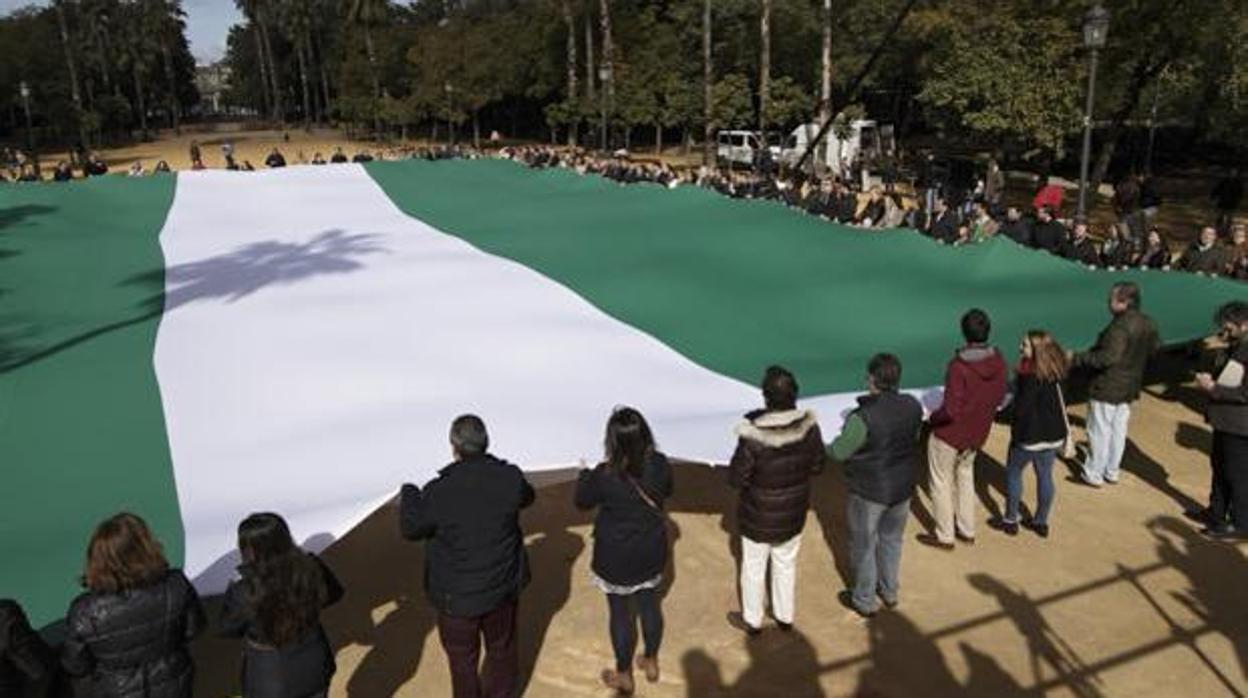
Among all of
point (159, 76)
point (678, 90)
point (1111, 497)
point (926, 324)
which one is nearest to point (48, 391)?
point (926, 324)

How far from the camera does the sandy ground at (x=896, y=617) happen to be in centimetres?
461

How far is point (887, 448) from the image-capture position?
461 cm

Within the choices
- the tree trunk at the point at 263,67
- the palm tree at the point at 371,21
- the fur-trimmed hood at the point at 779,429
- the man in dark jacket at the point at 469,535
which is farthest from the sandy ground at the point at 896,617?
the tree trunk at the point at 263,67

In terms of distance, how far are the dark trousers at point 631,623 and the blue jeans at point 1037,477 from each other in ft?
9.12

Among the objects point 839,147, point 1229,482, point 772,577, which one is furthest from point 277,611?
point 839,147

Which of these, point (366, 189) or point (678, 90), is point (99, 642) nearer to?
point (366, 189)

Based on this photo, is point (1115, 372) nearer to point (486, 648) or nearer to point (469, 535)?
point (486, 648)

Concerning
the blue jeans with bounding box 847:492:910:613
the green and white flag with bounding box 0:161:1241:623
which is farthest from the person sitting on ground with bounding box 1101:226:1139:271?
the blue jeans with bounding box 847:492:910:613

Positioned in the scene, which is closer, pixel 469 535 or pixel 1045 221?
pixel 469 535

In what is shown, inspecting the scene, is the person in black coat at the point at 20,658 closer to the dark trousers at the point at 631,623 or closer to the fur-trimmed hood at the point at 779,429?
the dark trousers at the point at 631,623

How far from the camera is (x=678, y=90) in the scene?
3759 cm

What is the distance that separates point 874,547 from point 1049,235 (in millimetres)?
6476

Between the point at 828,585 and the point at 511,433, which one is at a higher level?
the point at 511,433

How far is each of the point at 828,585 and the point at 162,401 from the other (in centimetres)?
400
